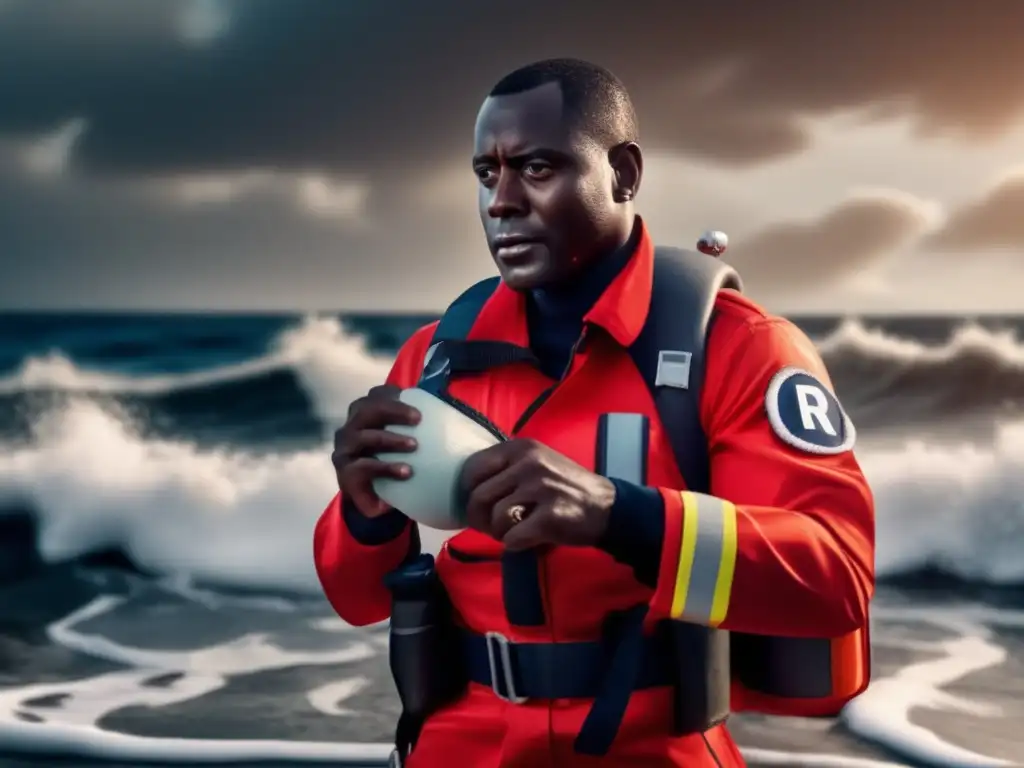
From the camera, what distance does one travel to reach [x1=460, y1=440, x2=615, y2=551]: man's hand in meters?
0.95

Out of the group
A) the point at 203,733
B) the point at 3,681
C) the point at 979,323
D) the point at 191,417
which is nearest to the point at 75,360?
the point at 191,417

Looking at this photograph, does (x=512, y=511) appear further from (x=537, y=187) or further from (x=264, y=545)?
(x=264, y=545)

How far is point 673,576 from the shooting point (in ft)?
3.29

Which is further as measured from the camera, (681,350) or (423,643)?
(423,643)

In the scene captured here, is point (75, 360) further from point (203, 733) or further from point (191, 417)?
point (203, 733)

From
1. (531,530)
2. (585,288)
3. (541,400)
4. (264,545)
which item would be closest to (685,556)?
(531,530)

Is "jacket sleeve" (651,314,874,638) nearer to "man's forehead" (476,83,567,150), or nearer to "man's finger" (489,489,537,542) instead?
"man's finger" (489,489,537,542)

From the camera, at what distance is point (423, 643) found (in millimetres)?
1256

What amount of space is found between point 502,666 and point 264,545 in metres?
4.51

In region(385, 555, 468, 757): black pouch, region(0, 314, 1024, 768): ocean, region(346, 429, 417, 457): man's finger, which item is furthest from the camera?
region(0, 314, 1024, 768): ocean

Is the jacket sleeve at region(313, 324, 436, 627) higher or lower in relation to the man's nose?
lower

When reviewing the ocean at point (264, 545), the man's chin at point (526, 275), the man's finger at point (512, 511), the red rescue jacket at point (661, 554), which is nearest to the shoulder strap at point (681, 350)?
the red rescue jacket at point (661, 554)

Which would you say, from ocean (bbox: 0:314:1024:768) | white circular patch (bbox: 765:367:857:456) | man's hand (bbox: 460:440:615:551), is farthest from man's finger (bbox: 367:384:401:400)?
ocean (bbox: 0:314:1024:768)

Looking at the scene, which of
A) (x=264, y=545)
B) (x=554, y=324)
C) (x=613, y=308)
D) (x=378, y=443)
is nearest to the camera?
(x=378, y=443)
